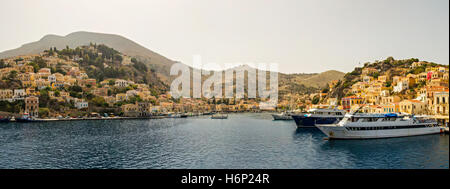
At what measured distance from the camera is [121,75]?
113 metres

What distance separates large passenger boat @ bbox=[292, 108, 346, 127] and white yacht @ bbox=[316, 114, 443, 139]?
10.1 metres

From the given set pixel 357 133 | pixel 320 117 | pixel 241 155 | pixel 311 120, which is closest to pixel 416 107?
pixel 320 117

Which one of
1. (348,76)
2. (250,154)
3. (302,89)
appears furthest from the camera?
(302,89)

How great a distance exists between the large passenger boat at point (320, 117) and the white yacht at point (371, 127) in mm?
10102

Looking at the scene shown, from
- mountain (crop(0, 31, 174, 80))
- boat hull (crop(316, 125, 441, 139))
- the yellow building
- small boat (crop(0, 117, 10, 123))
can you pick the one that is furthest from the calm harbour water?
mountain (crop(0, 31, 174, 80))

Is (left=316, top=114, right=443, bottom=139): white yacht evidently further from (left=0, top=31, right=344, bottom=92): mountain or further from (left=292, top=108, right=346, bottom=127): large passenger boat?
(left=0, top=31, right=344, bottom=92): mountain

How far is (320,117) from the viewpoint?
37562 millimetres

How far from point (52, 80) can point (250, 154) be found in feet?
278

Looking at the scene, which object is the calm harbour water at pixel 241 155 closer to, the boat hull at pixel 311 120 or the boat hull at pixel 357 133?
the boat hull at pixel 357 133

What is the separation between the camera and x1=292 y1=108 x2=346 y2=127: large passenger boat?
122 ft

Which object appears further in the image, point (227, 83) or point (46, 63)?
point (227, 83)
